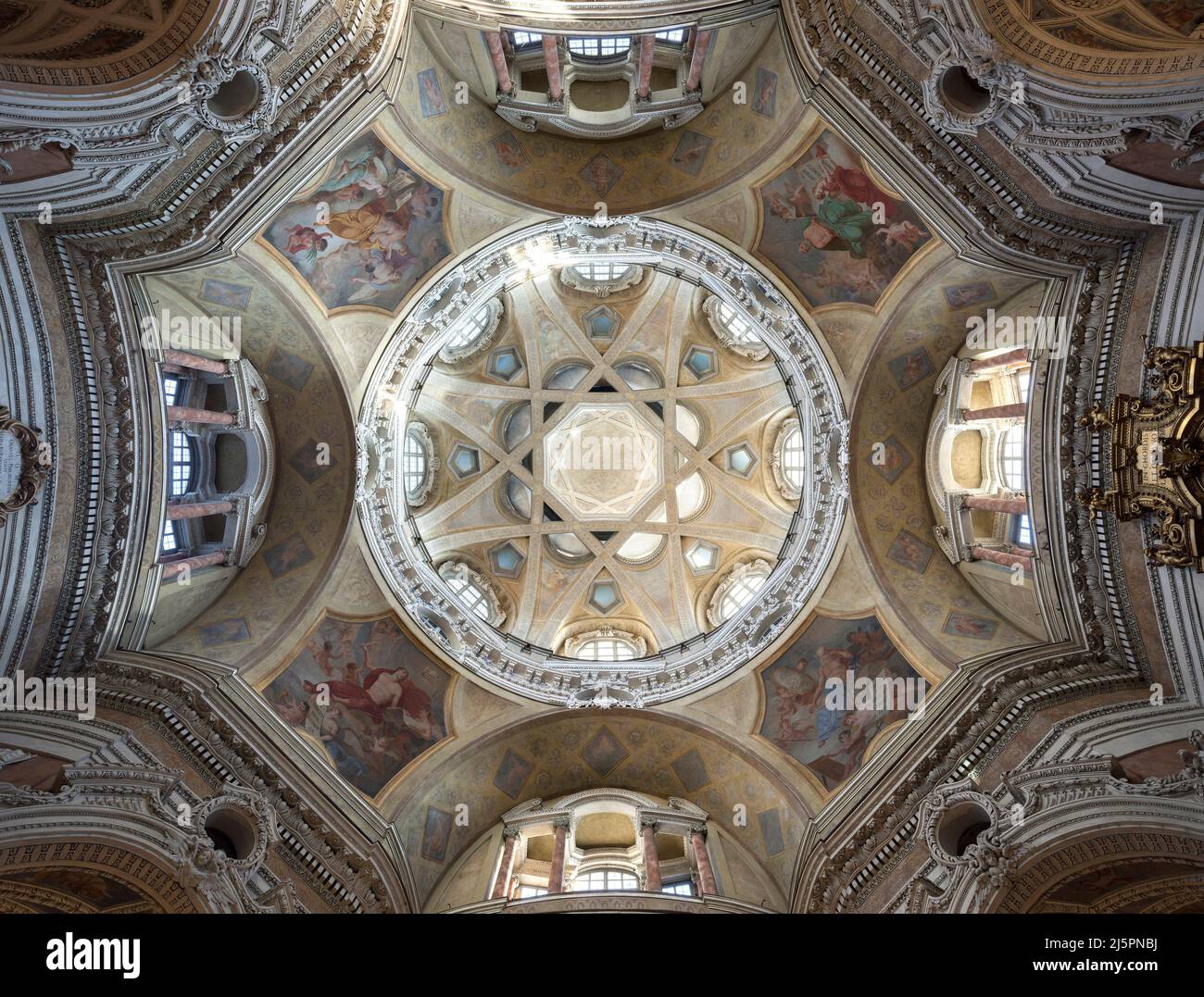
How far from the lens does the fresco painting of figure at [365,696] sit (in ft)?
64.7

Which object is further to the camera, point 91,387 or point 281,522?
point 281,522

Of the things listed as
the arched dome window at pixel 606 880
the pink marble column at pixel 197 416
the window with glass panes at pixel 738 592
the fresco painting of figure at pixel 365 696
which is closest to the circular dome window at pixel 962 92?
the pink marble column at pixel 197 416

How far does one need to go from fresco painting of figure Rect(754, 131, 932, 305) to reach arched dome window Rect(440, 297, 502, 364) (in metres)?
9.05

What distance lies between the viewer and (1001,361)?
695 inches

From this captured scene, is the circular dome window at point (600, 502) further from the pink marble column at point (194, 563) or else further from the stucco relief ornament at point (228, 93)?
the stucco relief ornament at point (228, 93)

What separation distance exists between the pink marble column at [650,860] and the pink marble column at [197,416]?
1360cm

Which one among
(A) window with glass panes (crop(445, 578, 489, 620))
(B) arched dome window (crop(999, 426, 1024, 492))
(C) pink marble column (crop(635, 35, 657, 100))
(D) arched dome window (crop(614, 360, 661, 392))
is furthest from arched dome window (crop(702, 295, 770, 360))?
(A) window with glass panes (crop(445, 578, 489, 620))

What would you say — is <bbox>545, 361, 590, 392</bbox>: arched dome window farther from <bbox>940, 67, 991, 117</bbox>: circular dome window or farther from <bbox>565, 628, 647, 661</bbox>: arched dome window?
<bbox>940, 67, 991, 117</bbox>: circular dome window

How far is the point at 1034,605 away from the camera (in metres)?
17.8

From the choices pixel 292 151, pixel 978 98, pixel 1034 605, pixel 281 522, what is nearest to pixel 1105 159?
pixel 978 98

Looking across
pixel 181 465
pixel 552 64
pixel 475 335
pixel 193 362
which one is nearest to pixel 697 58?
pixel 552 64

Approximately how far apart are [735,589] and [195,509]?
51.4 ft
